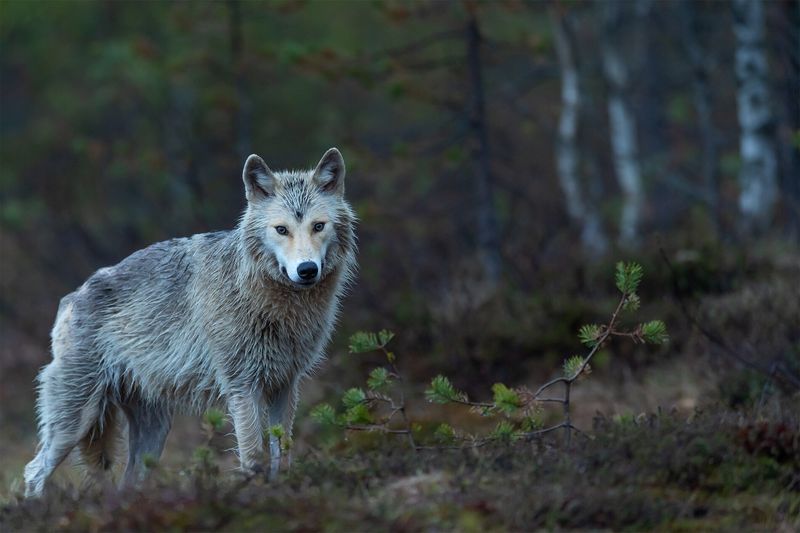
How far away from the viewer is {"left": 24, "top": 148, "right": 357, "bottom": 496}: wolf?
7.12 m

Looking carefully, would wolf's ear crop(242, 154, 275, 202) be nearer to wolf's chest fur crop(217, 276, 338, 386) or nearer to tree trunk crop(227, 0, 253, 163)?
wolf's chest fur crop(217, 276, 338, 386)

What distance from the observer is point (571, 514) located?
5.35 m

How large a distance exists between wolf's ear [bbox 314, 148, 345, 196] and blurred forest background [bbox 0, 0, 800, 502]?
92.2 inches

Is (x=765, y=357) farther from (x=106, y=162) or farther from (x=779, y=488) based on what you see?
(x=106, y=162)

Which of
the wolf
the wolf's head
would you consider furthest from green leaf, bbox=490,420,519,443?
the wolf's head

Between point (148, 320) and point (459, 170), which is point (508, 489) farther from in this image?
point (459, 170)

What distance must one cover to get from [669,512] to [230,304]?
3.16m

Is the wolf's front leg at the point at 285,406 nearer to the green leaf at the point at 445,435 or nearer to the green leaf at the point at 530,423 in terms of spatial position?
the green leaf at the point at 445,435

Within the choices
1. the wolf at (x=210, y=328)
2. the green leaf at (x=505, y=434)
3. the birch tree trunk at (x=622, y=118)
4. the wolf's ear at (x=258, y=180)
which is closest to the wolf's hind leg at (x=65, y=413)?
the wolf at (x=210, y=328)

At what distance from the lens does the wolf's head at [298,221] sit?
691 centimetres

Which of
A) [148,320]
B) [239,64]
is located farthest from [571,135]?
[148,320]

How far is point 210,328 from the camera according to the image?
7273 mm

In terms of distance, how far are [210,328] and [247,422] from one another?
691mm

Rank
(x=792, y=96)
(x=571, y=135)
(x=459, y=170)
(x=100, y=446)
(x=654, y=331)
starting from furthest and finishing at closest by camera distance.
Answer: (x=571, y=135), (x=459, y=170), (x=792, y=96), (x=100, y=446), (x=654, y=331)
